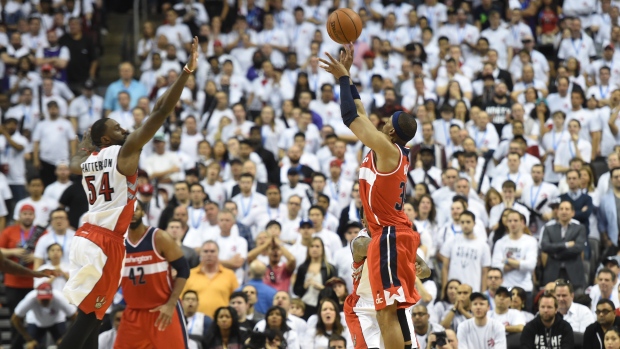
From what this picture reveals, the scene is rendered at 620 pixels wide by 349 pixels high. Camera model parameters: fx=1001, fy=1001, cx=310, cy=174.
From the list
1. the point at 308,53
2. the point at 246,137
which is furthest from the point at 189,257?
the point at 308,53

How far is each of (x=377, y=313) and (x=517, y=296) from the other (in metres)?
5.59

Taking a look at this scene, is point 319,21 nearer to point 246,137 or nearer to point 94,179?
point 246,137

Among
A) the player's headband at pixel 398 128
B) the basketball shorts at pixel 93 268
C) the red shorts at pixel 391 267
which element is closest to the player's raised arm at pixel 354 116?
the player's headband at pixel 398 128

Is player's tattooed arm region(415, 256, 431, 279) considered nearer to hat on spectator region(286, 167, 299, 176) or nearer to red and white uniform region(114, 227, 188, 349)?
red and white uniform region(114, 227, 188, 349)

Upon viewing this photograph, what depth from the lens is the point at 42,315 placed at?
48.8 feet

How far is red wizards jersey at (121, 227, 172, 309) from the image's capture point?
10.6 metres

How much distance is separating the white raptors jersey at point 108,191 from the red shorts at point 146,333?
4.69ft

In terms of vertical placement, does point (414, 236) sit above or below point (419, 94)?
below

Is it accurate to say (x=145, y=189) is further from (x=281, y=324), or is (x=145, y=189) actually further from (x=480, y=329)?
(x=480, y=329)

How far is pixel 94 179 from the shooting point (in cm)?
938

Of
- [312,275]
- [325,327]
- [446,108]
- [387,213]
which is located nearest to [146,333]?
[387,213]

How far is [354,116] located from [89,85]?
12.6m

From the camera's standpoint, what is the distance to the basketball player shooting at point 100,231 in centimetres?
925

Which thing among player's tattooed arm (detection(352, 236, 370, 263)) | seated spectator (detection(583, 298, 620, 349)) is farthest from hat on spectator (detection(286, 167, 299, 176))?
player's tattooed arm (detection(352, 236, 370, 263))
